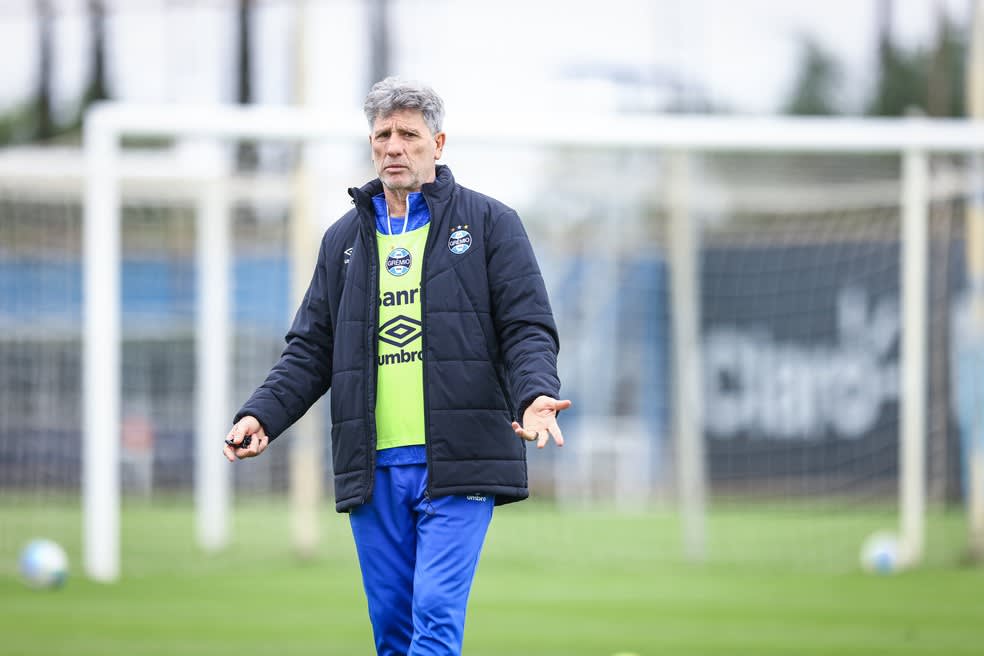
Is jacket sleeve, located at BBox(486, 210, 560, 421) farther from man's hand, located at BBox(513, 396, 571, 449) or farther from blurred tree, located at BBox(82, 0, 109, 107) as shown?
blurred tree, located at BBox(82, 0, 109, 107)

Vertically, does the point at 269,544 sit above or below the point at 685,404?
below

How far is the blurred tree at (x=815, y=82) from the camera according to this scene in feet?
124

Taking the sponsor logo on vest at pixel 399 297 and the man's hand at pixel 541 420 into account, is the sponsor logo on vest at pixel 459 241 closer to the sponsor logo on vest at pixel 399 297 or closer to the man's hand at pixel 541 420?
the sponsor logo on vest at pixel 399 297

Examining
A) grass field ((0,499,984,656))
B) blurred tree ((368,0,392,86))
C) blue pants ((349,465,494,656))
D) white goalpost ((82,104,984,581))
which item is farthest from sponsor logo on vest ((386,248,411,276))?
blurred tree ((368,0,392,86))

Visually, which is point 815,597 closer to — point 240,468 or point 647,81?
point 240,468

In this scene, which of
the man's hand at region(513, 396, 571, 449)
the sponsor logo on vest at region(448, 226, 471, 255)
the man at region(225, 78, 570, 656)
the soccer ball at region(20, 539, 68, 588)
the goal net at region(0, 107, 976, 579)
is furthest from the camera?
the goal net at region(0, 107, 976, 579)

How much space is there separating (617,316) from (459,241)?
441 inches

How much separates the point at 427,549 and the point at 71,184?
11.0m

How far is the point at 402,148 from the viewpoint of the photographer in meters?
4.42

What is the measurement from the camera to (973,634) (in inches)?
317

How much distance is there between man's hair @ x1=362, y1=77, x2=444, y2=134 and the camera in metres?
4.41

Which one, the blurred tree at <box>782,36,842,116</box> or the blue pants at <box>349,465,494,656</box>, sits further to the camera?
the blurred tree at <box>782,36,842,116</box>

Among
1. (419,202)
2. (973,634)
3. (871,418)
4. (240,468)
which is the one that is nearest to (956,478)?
(871,418)

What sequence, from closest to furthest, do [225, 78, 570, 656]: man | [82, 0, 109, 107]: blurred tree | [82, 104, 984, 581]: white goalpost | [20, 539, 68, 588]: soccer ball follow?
[225, 78, 570, 656]: man → [20, 539, 68, 588]: soccer ball → [82, 104, 984, 581]: white goalpost → [82, 0, 109, 107]: blurred tree
